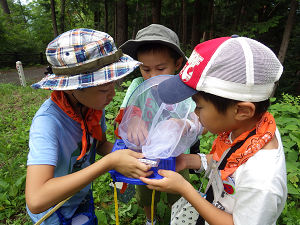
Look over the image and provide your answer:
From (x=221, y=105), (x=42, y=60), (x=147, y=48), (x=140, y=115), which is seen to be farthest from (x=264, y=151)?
(x=42, y=60)

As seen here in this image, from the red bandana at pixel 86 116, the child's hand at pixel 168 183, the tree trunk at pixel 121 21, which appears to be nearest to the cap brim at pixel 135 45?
the red bandana at pixel 86 116

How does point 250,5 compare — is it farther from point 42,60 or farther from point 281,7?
point 42,60

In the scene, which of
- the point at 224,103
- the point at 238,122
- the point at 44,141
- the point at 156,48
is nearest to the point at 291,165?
the point at 238,122

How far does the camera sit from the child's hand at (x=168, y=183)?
1112mm

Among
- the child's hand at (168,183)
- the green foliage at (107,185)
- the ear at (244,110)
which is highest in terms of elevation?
the ear at (244,110)

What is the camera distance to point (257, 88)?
94 centimetres

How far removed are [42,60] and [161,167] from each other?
1973 cm

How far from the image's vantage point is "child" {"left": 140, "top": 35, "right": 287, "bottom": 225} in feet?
3.03

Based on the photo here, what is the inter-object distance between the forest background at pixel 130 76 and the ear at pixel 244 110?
5.19 feet

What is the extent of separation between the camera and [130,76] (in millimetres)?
9742

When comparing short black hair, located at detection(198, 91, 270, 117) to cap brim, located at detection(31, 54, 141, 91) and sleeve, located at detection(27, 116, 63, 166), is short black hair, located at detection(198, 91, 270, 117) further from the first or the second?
sleeve, located at detection(27, 116, 63, 166)

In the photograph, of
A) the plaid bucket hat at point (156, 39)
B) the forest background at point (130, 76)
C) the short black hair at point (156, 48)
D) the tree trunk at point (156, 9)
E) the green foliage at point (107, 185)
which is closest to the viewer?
the plaid bucket hat at point (156, 39)

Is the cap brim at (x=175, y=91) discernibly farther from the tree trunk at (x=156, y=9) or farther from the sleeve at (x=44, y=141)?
the tree trunk at (x=156, y=9)

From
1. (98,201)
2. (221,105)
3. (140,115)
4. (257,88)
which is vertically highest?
(257,88)
